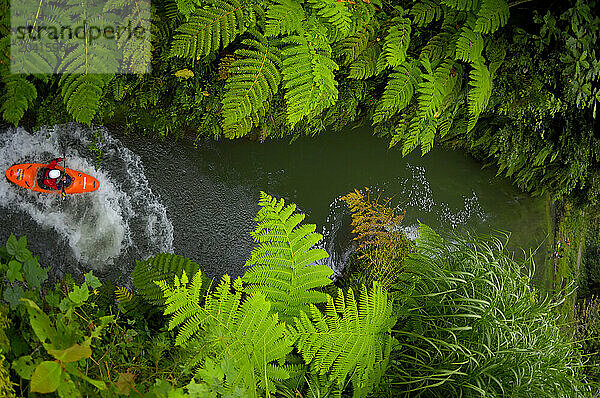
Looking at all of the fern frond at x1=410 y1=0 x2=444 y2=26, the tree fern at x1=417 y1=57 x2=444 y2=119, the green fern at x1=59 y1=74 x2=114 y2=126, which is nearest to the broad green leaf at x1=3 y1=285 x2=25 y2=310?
the green fern at x1=59 y1=74 x2=114 y2=126

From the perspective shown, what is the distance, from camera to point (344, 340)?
6.94 ft

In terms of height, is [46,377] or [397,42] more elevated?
[397,42]

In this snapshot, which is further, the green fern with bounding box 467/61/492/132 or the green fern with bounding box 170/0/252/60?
the green fern with bounding box 467/61/492/132

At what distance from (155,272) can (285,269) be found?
853 mm

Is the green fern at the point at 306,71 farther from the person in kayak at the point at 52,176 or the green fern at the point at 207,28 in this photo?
the person in kayak at the point at 52,176

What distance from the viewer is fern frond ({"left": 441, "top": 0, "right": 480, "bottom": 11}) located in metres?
2.73

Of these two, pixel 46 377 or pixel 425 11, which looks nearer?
pixel 46 377

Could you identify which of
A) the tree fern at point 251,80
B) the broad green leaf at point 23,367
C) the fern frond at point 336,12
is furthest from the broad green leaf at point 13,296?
the fern frond at point 336,12

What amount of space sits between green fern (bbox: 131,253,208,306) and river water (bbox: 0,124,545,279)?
2.05 ft

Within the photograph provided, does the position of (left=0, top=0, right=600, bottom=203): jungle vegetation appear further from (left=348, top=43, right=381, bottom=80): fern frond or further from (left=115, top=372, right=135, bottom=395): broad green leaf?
(left=115, top=372, right=135, bottom=395): broad green leaf

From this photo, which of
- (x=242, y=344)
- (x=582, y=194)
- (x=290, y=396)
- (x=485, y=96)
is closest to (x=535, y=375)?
(x=290, y=396)

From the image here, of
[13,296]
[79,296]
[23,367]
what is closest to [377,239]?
[79,296]

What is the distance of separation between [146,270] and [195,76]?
1.29 m

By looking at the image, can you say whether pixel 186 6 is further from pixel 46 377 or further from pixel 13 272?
pixel 46 377
